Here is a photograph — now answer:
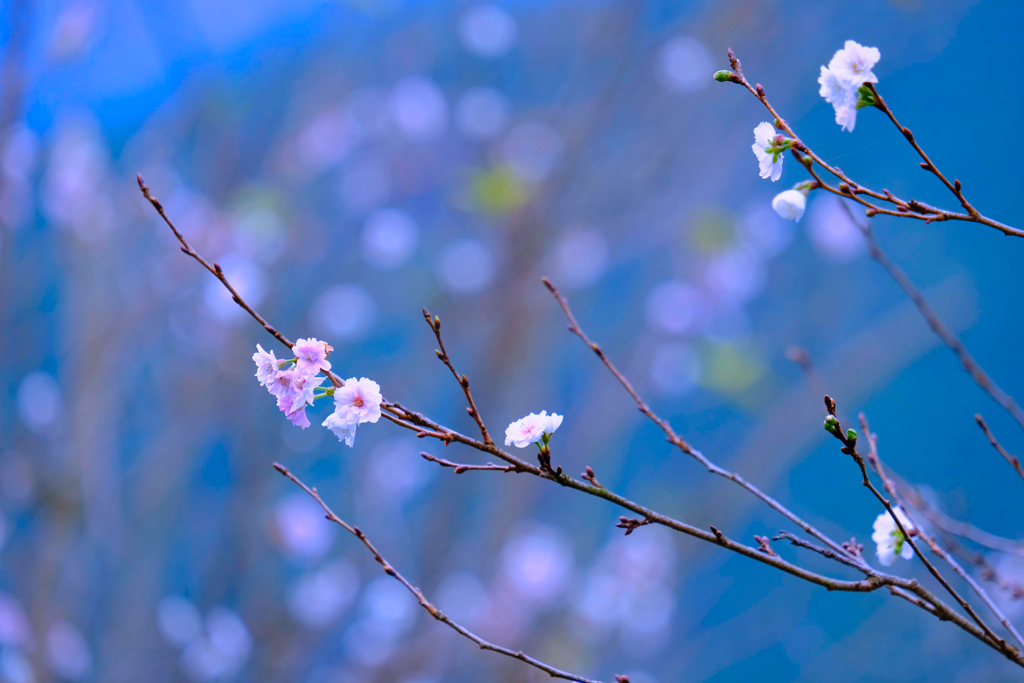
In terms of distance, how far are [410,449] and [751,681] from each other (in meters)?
1.46

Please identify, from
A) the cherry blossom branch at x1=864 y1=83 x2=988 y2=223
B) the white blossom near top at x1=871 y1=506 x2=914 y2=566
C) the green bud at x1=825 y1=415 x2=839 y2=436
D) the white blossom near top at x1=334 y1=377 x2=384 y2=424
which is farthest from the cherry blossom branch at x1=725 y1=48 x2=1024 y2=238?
the white blossom near top at x1=334 y1=377 x2=384 y2=424

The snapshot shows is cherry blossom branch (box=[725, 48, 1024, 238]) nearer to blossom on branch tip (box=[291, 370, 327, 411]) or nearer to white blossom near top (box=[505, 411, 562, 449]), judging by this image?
white blossom near top (box=[505, 411, 562, 449])

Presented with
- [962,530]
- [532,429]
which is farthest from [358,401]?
[962,530]

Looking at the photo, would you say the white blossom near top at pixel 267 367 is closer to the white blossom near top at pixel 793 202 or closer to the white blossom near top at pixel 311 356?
the white blossom near top at pixel 311 356

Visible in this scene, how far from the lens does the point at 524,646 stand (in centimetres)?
196

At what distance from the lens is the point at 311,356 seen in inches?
23.4

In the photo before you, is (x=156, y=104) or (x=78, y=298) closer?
(x=78, y=298)

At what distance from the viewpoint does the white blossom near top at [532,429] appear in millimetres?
583

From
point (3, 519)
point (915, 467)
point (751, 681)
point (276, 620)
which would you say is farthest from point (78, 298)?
point (915, 467)

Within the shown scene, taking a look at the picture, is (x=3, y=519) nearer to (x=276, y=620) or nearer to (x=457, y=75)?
(x=276, y=620)

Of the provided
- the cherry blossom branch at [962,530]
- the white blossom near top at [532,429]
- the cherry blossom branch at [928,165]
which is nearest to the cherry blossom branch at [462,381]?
the white blossom near top at [532,429]

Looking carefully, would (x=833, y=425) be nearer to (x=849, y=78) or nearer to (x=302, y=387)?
(x=849, y=78)

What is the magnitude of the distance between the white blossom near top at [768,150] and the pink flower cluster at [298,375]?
1.50ft

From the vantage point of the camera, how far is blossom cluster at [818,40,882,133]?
594 millimetres
